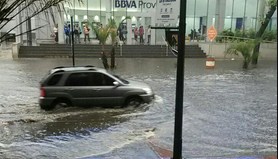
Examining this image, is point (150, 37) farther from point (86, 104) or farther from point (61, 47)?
point (86, 104)

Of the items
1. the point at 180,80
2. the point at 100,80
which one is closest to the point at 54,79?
the point at 100,80

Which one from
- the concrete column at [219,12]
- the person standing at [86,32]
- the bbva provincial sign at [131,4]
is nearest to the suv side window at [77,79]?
the person standing at [86,32]

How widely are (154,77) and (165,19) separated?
14392 millimetres

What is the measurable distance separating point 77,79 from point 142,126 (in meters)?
3.03

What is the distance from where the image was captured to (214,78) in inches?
816

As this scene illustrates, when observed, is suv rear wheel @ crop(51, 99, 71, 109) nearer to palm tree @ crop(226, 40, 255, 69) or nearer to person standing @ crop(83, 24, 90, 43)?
palm tree @ crop(226, 40, 255, 69)

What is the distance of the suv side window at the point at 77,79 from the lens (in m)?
12.0

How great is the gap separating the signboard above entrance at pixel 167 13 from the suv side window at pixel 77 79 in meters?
6.19

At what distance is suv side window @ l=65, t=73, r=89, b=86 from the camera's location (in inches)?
472

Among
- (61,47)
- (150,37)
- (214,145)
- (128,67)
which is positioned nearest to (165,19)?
(214,145)

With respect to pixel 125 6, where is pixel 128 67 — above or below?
below

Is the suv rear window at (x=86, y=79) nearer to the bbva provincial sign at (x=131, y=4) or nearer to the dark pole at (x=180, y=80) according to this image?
the dark pole at (x=180, y=80)

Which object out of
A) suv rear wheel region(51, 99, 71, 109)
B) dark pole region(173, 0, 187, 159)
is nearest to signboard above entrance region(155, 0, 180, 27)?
dark pole region(173, 0, 187, 159)

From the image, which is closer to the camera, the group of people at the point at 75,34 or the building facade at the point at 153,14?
the group of people at the point at 75,34
